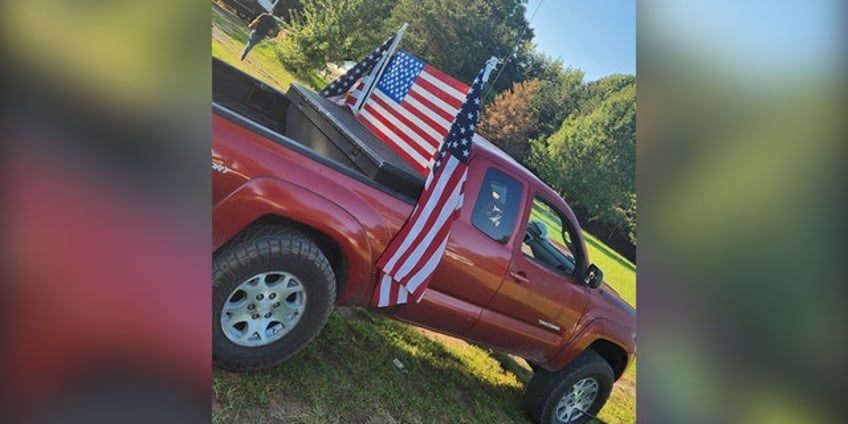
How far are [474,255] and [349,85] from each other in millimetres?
841

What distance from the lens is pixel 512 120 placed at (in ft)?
4.78

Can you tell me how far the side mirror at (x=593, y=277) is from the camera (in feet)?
7.10

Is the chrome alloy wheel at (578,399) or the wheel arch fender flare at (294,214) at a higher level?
the wheel arch fender flare at (294,214)

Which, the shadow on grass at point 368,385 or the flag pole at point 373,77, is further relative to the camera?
the flag pole at point 373,77

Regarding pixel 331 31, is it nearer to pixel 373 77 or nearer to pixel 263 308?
pixel 373 77

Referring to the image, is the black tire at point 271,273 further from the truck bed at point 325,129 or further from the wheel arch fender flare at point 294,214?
the truck bed at point 325,129

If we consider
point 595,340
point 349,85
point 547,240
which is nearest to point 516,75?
point 349,85
